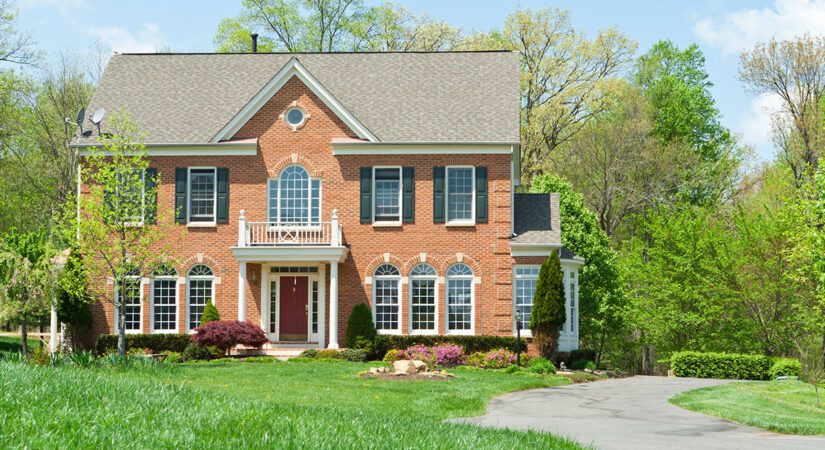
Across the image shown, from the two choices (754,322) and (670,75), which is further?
(670,75)

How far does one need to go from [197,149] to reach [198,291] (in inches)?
179

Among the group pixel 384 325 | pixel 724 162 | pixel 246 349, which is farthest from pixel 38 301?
pixel 724 162

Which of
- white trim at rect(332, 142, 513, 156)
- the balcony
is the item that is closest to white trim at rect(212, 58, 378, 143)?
white trim at rect(332, 142, 513, 156)

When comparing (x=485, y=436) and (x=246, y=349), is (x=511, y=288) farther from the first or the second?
(x=485, y=436)

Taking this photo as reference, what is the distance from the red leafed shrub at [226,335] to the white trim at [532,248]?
8.29 m

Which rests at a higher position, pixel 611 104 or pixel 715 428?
pixel 611 104

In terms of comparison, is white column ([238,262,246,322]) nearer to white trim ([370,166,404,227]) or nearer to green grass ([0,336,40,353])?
white trim ([370,166,404,227])

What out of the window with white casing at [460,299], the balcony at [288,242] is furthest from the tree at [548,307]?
the balcony at [288,242]

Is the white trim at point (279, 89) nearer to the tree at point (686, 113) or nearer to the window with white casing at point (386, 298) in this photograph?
the window with white casing at point (386, 298)

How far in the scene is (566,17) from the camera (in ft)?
162

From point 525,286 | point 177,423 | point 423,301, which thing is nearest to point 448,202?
point 423,301

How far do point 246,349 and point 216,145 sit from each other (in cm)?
657

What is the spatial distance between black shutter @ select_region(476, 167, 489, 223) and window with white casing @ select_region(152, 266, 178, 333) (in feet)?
32.4

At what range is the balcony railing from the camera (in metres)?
32.0
